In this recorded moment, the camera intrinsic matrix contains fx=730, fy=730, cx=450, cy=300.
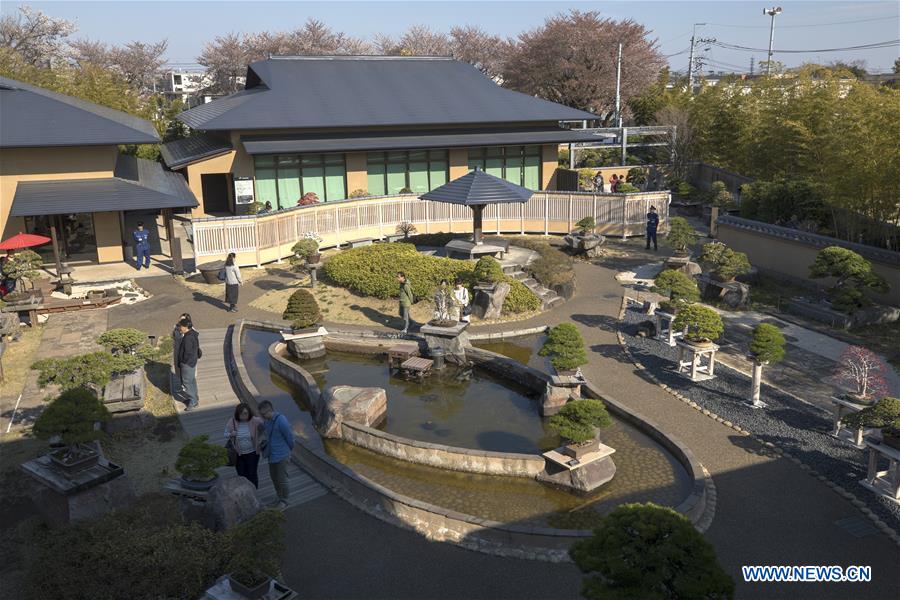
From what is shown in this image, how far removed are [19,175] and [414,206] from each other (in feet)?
47.0

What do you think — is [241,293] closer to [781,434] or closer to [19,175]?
[19,175]

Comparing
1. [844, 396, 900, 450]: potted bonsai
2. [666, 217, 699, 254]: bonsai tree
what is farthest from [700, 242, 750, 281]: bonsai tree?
[844, 396, 900, 450]: potted bonsai

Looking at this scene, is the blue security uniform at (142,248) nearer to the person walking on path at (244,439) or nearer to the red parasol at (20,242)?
the red parasol at (20,242)

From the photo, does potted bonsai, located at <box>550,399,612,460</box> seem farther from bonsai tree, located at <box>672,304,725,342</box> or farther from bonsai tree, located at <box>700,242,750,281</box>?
bonsai tree, located at <box>700,242,750,281</box>

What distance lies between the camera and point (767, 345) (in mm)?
13531

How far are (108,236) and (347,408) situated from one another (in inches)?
691

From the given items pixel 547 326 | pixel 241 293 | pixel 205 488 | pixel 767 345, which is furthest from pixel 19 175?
pixel 767 345

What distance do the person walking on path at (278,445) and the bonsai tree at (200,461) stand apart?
740mm

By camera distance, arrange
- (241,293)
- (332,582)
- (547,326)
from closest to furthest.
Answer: (332,582)
(547,326)
(241,293)

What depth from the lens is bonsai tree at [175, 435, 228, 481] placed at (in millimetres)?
9617

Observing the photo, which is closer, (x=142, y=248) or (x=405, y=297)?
(x=405, y=297)

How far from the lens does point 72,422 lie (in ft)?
32.4

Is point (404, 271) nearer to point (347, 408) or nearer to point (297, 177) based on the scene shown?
point (347, 408)

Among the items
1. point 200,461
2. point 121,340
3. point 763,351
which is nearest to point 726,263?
point 763,351
